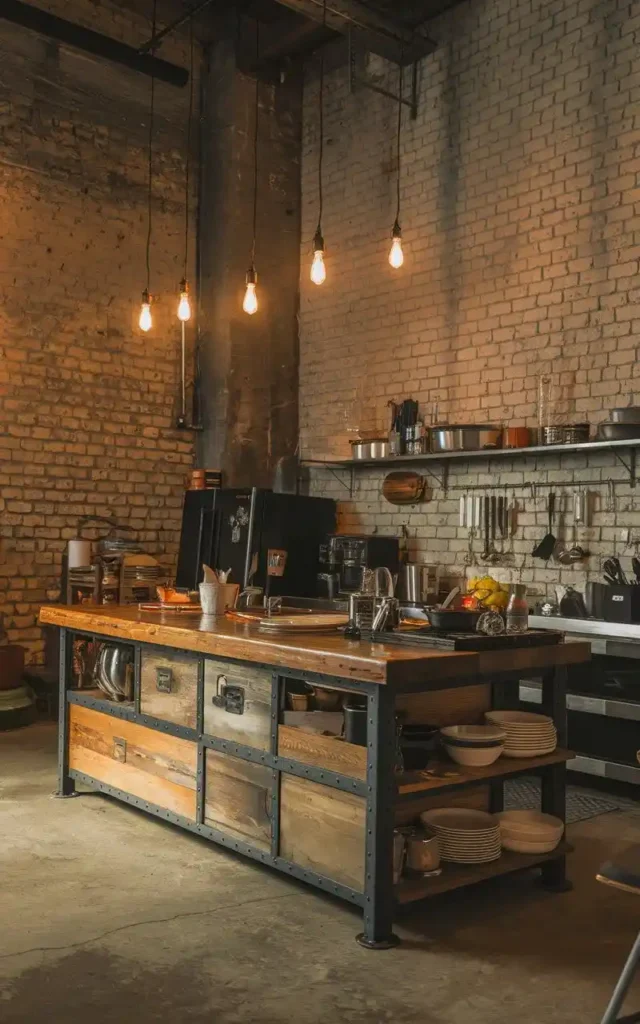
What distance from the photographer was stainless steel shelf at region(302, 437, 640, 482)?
18.9 ft

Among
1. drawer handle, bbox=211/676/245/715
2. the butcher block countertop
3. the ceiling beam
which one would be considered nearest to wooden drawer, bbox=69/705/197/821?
drawer handle, bbox=211/676/245/715

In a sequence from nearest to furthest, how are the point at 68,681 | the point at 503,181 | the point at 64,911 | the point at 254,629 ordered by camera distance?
1. the point at 64,911
2. the point at 254,629
3. the point at 68,681
4. the point at 503,181

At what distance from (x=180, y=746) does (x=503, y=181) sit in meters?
4.57

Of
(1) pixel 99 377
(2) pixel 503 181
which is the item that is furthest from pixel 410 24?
(1) pixel 99 377

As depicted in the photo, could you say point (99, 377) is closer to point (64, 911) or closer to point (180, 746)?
point (180, 746)

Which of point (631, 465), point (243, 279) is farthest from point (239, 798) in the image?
point (243, 279)

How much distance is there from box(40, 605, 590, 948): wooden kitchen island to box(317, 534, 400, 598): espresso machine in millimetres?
2570

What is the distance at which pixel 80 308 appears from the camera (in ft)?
25.1

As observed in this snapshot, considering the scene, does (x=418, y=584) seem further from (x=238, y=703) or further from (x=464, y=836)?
(x=464, y=836)

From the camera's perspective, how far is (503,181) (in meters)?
6.73

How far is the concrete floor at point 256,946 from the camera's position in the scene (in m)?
2.69

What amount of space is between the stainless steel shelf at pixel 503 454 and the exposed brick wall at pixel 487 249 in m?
0.08

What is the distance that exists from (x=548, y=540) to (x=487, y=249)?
82.9 inches

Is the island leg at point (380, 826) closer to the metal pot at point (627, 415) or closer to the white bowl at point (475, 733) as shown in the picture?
the white bowl at point (475, 733)
